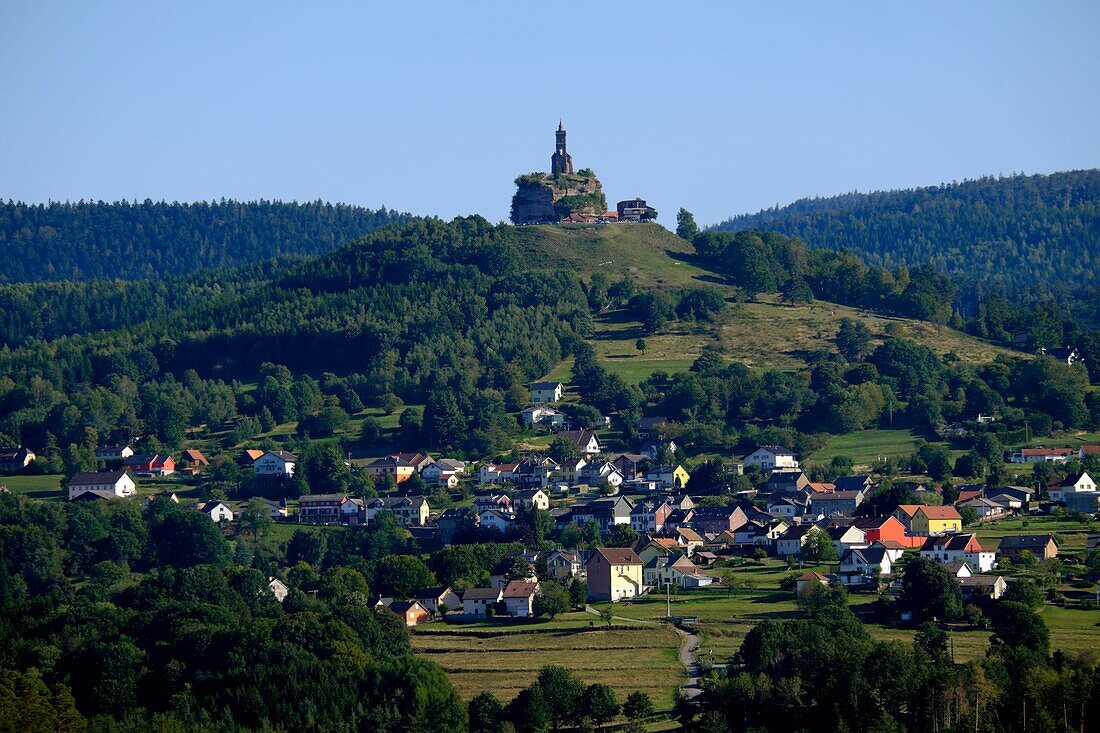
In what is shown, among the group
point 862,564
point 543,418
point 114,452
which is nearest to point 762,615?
point 862,564

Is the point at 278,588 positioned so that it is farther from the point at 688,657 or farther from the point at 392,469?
the point at 688,657

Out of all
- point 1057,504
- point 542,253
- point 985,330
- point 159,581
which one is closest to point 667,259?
point 542,253

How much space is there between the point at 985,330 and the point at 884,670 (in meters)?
76.3

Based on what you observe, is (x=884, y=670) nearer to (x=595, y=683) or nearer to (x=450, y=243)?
(x=595, y=683)

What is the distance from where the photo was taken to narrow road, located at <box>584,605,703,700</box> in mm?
62062

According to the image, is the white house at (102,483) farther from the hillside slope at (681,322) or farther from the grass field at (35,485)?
the hillside slope at (681,322)

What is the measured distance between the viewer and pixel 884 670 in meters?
57.9

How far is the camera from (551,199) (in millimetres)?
152125

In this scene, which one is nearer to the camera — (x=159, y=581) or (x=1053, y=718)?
Result: (x=1053, y=718)

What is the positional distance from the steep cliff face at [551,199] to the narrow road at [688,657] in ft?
267

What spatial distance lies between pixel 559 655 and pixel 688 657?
4.64 m

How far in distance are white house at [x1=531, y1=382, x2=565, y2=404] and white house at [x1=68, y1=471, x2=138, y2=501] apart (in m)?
25.7

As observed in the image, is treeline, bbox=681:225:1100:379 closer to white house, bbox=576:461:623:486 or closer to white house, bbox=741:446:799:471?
white house, bbox=741:446:799:471

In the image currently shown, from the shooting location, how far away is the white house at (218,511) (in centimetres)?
9769
